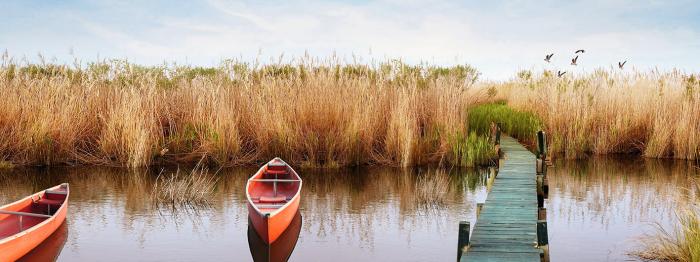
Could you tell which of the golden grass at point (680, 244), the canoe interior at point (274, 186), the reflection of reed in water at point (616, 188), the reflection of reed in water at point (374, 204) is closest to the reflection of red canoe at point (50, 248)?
the canoe interior at point (274, 186)

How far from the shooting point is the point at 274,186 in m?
11.1

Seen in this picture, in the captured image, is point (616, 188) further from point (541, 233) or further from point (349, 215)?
point (541, 233)

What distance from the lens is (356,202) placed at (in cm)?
1183

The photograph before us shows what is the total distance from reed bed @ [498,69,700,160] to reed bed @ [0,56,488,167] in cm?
278

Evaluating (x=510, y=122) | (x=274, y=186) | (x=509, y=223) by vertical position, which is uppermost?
(x=510, y=122)

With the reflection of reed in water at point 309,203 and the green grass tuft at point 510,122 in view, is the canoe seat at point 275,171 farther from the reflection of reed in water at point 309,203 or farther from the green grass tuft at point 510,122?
the green grass tuft at point 510,122

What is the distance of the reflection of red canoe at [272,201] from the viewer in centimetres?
853

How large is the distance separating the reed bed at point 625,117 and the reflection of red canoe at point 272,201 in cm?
722

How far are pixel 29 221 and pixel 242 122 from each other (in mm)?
6529

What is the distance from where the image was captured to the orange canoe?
7949 mm

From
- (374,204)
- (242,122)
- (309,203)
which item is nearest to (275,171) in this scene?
(309,203)

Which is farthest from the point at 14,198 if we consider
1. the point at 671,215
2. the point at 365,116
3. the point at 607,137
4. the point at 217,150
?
the point at 607,137

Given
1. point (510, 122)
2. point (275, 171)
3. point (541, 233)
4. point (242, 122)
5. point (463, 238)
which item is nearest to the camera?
point (463, 238)

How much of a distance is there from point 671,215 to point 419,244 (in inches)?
162
